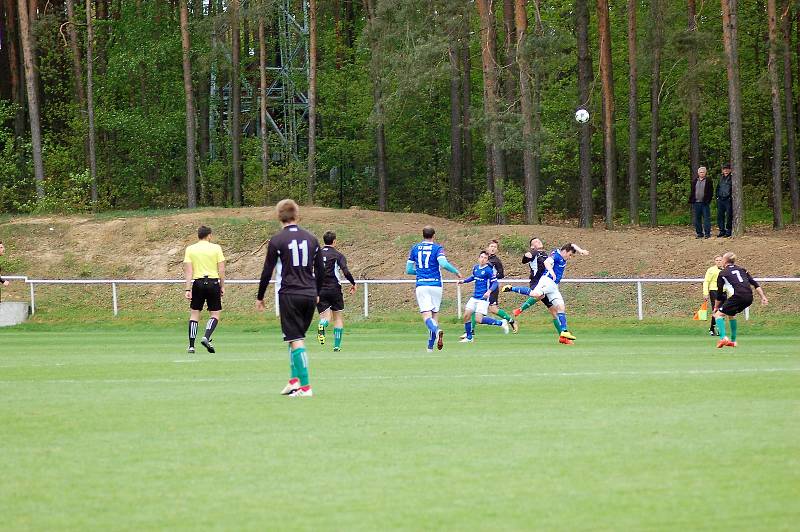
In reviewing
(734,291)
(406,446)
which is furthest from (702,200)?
(406,446)

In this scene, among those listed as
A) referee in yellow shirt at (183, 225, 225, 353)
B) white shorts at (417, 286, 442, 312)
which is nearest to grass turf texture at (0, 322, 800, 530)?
referee in yellow shirt at (183, 225, 225, 353)

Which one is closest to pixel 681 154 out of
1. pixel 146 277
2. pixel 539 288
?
pixel 146 277

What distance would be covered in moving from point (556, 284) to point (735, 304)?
3474mm

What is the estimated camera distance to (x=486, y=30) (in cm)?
4231

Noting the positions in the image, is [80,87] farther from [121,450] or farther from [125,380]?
[121,450]

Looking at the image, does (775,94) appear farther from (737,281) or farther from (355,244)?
(737,281)

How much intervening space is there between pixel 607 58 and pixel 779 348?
24.5 metres

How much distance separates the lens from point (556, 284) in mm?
24016

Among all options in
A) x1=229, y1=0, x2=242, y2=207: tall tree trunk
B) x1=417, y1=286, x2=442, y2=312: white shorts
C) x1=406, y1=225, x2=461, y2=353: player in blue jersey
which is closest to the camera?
x1=406, y1=225, x2=461, y2=353: player in blue jersey

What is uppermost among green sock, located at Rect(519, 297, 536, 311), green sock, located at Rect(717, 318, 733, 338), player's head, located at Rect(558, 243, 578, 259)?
player's head, located at Rect(558, 243, 578, 259)

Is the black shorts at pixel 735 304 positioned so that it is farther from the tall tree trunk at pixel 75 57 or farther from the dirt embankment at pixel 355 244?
the tall tree trunk at pixel 75 57

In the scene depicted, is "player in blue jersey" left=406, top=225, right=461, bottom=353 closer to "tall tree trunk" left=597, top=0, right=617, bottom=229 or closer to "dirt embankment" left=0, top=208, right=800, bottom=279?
"dirt embankment" left=0, top=208, right=800, bottom=279

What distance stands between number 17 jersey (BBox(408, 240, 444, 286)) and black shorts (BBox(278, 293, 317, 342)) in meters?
8.58

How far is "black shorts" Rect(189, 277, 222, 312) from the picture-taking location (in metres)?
20.4
